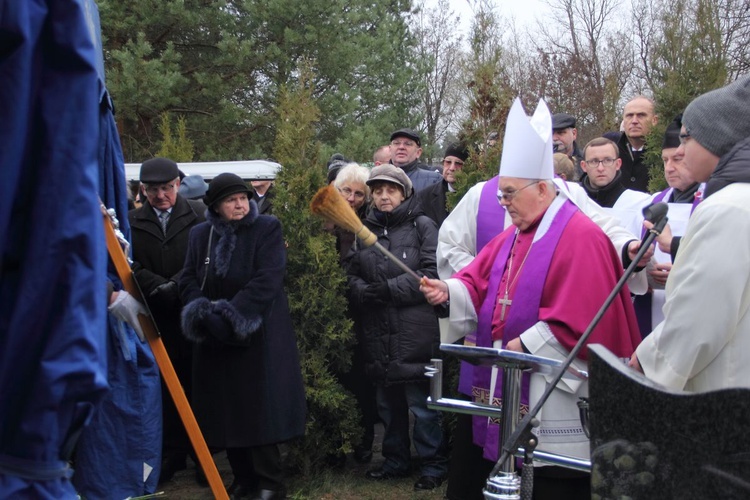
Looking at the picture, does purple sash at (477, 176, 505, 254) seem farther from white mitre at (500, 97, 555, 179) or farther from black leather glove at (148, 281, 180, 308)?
black leather glove at (148, 281, 180, 308)

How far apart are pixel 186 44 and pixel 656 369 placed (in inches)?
562

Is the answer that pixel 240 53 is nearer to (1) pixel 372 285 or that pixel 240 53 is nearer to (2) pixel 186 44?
(2) pixel 186 44

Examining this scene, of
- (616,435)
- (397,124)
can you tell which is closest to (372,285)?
(616,435)

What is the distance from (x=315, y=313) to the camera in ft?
19.5

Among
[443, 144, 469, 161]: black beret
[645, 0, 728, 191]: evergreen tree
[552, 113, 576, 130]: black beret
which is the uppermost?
[645, 0, 728, 191]: evergreen tree

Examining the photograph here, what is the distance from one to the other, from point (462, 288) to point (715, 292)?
1496 millimetres

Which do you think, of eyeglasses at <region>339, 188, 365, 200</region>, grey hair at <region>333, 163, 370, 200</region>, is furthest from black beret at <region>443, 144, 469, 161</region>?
eyeglasses at <region>339, 188, 365, 200</region>

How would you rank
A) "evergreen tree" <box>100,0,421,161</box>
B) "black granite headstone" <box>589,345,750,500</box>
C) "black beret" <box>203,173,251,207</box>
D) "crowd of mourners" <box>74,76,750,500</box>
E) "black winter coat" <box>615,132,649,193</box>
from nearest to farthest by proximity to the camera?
"black granite headstone" <box>589,345,750,500</box> → "crowd of mourners" <box>74,76,750,500</box> → "black beret" <box>203,173,251,207</box> → "black winter coat" <box>615,132,649,193</box> → "evergreen tree" <box>100,0,421,161</box>

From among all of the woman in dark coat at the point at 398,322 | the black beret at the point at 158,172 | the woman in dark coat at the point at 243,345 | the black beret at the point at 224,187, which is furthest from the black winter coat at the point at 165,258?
the woman in dark coat at the point at 398,322

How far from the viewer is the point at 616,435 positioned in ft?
6.59

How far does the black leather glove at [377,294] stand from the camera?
5766mm

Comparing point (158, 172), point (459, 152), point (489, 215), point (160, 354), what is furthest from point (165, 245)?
point (489, 215)

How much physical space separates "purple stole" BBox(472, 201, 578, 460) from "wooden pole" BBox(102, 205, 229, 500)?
153 centimetres

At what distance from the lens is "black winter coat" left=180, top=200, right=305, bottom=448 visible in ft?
17.6
